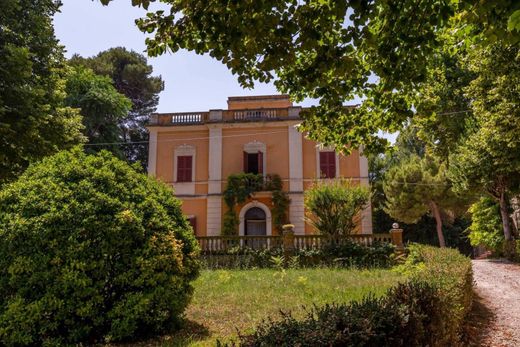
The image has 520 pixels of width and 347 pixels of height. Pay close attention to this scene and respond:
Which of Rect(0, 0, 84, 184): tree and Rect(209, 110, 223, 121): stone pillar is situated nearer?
Rect(0, 0, 84, 184): tree

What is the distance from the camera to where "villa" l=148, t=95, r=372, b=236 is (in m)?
23.5

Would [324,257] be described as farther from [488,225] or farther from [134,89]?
[134,89]

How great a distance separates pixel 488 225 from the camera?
1872cm

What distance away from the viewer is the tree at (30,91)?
408 inches

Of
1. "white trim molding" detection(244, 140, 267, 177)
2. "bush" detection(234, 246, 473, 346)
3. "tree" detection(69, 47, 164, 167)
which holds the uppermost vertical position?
"tree" detection(69, 47, 164, 167)

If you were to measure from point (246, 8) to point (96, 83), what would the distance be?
2269cm


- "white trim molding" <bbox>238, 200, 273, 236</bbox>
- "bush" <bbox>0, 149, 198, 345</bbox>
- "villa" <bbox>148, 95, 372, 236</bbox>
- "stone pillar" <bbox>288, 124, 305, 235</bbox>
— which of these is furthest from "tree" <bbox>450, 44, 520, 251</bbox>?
"white trim molding" <bbox>238, 200, 273, 236</bbox>

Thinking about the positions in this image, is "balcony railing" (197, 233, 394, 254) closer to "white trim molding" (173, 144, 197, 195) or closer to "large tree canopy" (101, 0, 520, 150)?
"white trim molding" (173, 144, 197, 195)

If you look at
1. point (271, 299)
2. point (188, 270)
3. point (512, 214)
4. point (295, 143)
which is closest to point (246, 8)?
point (188, 270)

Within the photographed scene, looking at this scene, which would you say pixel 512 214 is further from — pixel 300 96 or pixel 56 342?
pixel 56 342

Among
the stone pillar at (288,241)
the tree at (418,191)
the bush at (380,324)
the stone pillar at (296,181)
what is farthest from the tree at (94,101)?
the bush at (380,324)

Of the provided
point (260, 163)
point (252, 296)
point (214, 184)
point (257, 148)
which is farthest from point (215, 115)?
point (252, 296)

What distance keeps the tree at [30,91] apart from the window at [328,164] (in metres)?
13.8

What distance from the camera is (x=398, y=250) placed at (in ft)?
49.4
